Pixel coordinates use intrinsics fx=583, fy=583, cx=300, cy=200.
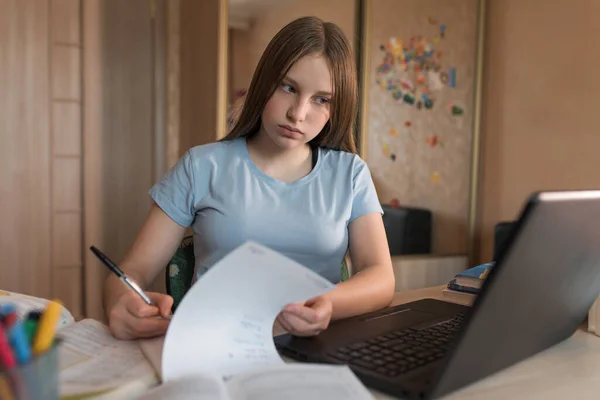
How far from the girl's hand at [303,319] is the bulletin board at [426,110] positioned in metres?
2.30

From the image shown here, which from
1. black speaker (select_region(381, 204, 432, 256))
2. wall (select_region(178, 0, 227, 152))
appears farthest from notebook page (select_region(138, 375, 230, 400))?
black speaker (select_region(381, 204, 432, 256))

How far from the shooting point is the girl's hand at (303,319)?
81cm

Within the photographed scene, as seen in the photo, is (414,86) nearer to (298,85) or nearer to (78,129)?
(78,129)

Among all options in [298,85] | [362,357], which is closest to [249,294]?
[362,357]

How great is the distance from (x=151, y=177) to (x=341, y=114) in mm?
2201

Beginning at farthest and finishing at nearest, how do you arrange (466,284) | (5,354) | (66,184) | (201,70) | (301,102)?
1. (201,70)
2. (66,184)
3. (466,284)
4. (301,102)
5. (5,354)

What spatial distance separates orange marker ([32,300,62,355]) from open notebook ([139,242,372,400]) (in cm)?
15

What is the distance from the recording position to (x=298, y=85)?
43.0 inches

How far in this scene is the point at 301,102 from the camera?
108 cm

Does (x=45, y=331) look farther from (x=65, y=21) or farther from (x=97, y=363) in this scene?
(x=65, y=21)

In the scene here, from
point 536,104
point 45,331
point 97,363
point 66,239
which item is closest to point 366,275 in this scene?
point 97,363

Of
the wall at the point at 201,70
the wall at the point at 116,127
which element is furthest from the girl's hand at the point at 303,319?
the wall at the point at 116,127

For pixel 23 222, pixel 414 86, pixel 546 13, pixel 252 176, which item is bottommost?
pixel 23 222

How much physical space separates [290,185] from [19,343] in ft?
2.68
